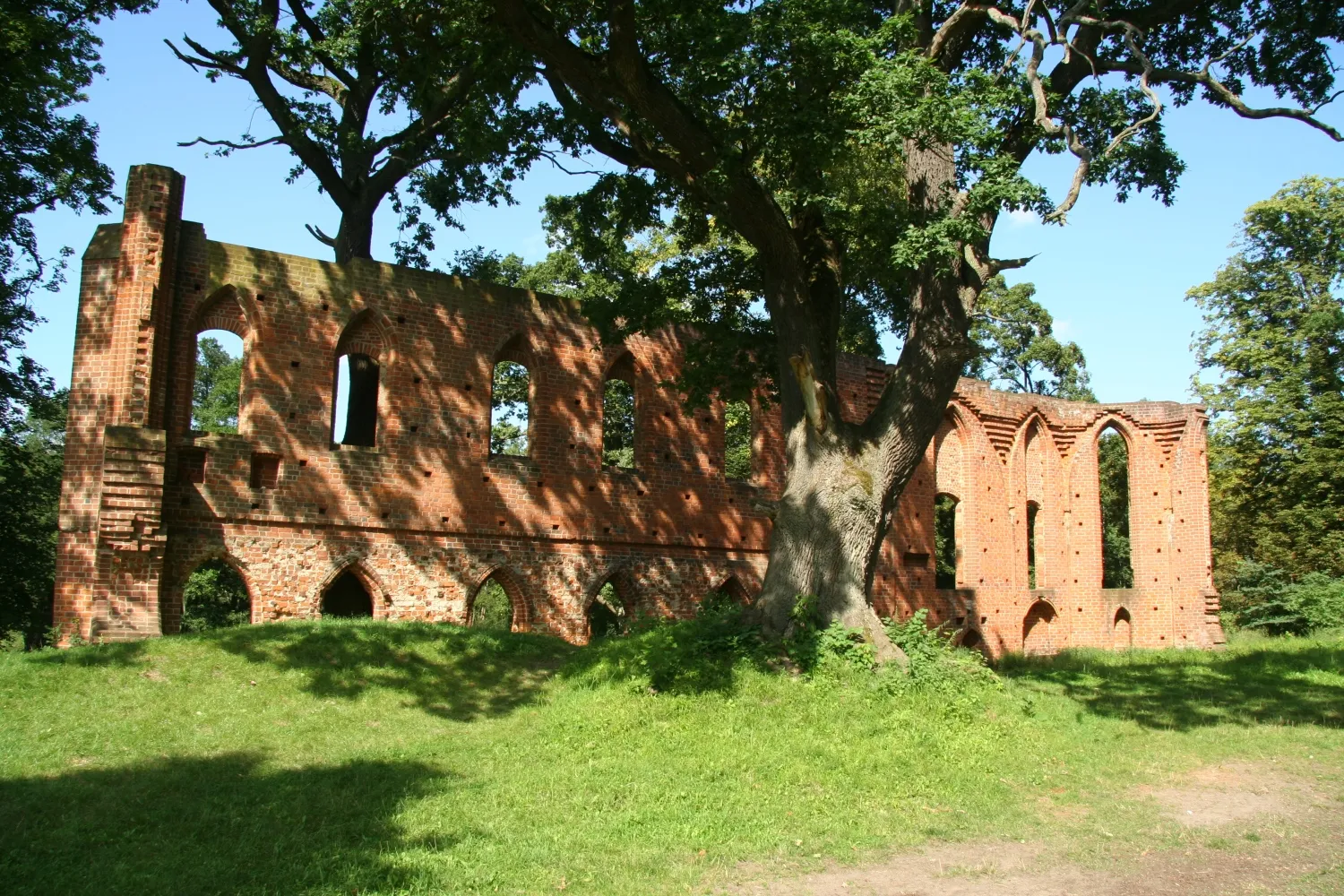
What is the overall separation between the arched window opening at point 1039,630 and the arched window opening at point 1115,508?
13556 mm

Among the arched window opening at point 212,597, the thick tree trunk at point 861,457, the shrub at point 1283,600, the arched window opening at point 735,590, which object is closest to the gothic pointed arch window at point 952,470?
the arched window opening at point 735,590

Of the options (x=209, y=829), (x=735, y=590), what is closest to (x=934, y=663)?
(x=209, y=829)

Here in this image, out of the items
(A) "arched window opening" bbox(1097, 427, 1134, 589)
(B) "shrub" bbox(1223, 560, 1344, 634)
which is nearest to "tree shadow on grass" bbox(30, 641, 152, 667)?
(B) "shrub" bbox(1223, 560, 1344, 634)

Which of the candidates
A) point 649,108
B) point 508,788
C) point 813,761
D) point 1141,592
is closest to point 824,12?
point 649,108

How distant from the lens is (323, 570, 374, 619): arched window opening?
1641cm

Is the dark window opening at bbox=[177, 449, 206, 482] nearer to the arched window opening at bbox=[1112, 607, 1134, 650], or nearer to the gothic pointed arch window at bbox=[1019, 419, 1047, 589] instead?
the gothic pointed arch window at bbox=[1019, 419, 1047, 589]

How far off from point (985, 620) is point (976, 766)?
543 inches

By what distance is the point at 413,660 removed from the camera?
41.2 feet

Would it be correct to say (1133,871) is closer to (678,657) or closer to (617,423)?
(678,657)

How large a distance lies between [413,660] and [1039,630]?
15607mm

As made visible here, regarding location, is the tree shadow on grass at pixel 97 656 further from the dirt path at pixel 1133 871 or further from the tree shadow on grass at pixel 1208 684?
A: the tree shadow on grass at pixel 1208 684

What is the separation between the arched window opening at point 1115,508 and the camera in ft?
119

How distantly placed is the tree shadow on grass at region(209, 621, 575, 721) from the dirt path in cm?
503

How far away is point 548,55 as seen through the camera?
37.9 feet
